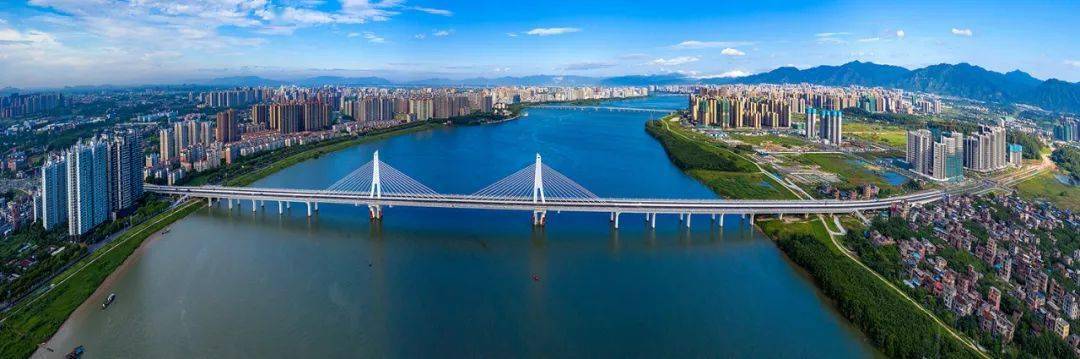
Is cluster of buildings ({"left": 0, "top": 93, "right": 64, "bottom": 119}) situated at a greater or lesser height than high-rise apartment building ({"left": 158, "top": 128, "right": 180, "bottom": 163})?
greater

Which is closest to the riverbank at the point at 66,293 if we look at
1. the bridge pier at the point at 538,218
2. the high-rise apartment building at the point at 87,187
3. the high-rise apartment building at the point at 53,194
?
the high-rise apartment building at the point at 87,187

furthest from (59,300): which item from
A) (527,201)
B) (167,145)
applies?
(167,145)

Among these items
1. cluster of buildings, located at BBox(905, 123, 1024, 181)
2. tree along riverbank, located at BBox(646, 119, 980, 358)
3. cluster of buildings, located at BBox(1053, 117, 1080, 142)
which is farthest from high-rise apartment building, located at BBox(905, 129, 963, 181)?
cluster of buildings, located at BBox(1053, 117, 1080, 142)

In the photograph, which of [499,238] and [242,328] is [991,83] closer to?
[499,238]

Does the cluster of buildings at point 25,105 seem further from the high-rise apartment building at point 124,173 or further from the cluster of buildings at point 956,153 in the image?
the cluster of buildings at point 956,153

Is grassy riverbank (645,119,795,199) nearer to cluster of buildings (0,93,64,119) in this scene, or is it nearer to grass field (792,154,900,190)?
grass field (792,154,900,190)

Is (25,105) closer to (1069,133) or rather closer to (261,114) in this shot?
(261,114)
